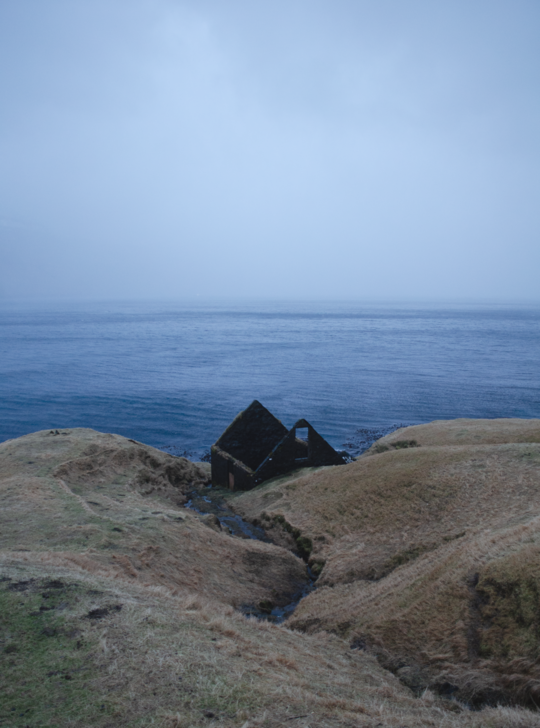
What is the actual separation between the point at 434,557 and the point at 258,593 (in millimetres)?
6622

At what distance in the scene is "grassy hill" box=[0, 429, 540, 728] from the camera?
8031 millimetres

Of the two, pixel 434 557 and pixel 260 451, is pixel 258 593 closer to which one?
pixel 434 557

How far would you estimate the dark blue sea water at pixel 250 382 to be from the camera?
57750 millimetres

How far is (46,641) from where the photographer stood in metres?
9.21

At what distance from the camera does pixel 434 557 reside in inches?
629

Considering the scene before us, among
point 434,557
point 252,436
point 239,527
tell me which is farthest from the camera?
point 252,436

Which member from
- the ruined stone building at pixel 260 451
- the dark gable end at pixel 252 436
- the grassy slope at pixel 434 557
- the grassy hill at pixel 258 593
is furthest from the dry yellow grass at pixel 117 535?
the dark gable end at pixel 252 436

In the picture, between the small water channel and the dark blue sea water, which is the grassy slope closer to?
the small water channel

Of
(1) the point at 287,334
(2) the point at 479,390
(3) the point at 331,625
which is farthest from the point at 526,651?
(1) the point at 287,334

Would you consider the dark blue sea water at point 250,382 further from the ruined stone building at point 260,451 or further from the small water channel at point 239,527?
the small water channel at point 239,527

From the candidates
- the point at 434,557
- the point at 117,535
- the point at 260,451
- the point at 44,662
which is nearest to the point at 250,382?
the point at 260,451

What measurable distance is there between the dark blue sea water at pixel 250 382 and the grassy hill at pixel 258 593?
934 inches

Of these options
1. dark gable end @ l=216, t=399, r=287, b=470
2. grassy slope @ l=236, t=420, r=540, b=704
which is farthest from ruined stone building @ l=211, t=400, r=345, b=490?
grassy slope @ l=236, t=420, r=540, b=704

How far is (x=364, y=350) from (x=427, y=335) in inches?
1912
